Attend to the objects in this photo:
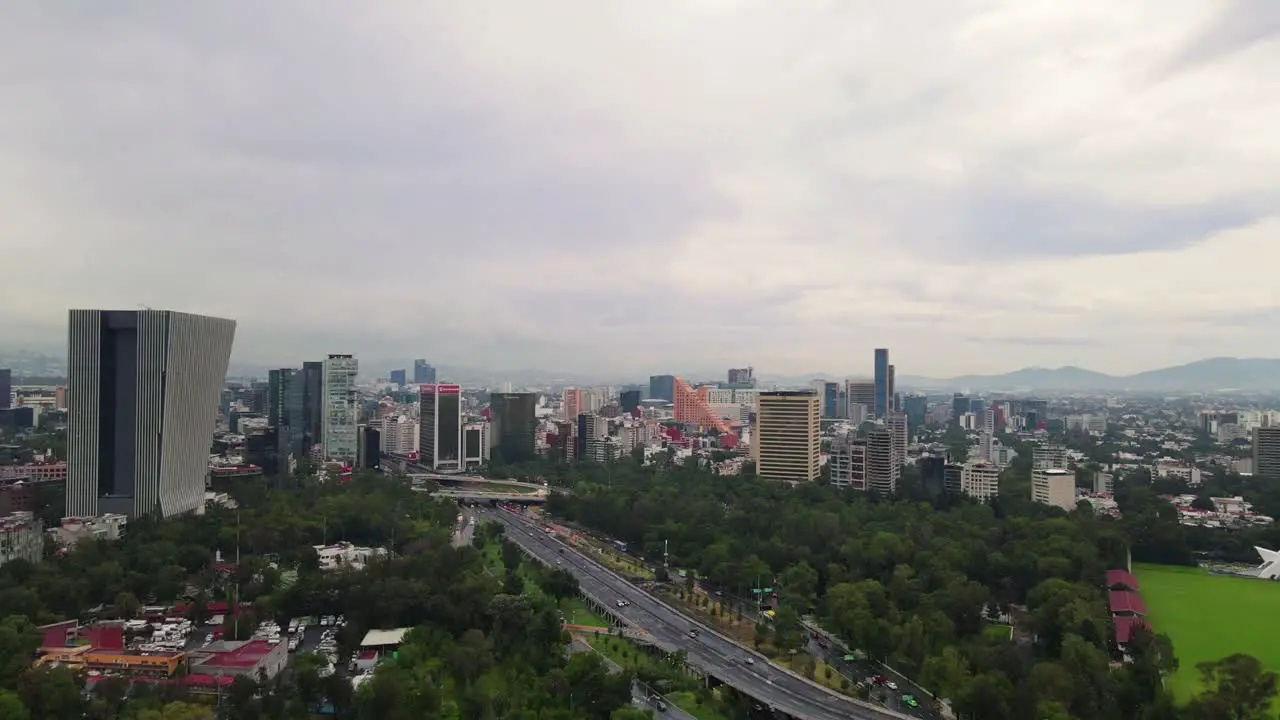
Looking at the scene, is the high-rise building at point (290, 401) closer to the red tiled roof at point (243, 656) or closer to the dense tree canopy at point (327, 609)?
the dense tree canopy at point (327, 609)

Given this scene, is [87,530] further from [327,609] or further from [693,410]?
[693,410]

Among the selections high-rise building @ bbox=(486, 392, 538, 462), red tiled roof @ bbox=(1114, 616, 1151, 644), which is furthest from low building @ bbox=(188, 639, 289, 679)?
high-rise building @ bbox=(486, 392, 538, 462)

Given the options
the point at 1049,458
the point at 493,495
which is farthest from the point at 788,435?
the point at 493,495

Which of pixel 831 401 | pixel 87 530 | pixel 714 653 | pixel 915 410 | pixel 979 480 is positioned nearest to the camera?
pixel 714 653

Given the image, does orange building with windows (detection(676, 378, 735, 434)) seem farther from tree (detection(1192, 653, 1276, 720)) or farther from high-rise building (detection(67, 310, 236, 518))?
tree (detection(1192, 653, 1276, 720))

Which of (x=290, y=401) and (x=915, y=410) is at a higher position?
(x=290, y=401)

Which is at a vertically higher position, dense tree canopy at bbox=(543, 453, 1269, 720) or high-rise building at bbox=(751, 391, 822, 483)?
high-rise building at bbox=(751, 391, 822, 483)
